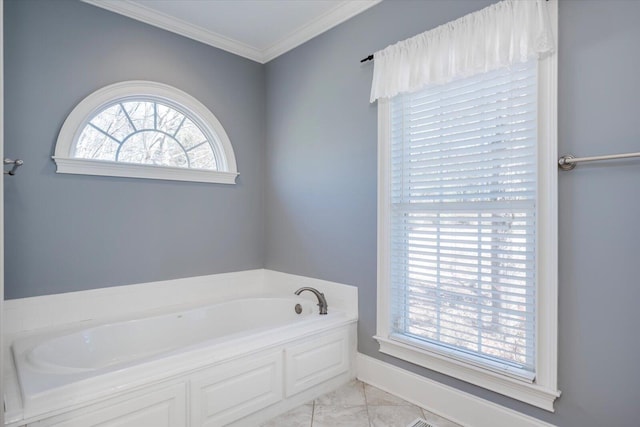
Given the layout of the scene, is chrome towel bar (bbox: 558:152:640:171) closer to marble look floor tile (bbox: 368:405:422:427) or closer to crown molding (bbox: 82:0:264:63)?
marble look floor tile (bbox: 368:405:422:427)

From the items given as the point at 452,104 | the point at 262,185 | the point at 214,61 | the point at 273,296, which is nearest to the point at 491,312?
the point at 452,104

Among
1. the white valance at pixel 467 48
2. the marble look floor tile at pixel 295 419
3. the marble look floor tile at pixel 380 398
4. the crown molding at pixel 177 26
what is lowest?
the marble look floor tile at pixel 295 419

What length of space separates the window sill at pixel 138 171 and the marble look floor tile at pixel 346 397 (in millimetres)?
1927

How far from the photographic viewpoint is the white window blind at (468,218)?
1.82m

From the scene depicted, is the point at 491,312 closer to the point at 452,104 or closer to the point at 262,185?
the point at 452,104

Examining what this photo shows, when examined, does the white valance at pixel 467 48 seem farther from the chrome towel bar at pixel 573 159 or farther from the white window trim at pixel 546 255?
the chrome towel bar at pixel 573 159

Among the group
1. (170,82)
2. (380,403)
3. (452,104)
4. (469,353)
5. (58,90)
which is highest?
(170,82)

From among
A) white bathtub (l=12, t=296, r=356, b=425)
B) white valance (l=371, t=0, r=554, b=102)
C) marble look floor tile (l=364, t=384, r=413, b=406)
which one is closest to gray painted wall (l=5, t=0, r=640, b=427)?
white valance (l=371, t=0, r=554, b=102)

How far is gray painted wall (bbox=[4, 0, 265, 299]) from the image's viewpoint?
2.25 metres

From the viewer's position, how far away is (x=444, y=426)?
2.03 meters

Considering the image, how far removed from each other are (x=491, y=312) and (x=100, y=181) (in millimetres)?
2674

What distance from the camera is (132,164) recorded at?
263cm

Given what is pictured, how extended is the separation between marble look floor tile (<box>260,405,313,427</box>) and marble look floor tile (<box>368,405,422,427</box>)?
0.38 meters

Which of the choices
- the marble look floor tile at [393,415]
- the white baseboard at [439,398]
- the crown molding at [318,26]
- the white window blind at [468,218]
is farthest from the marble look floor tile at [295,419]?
the crown molding at [318,26]
